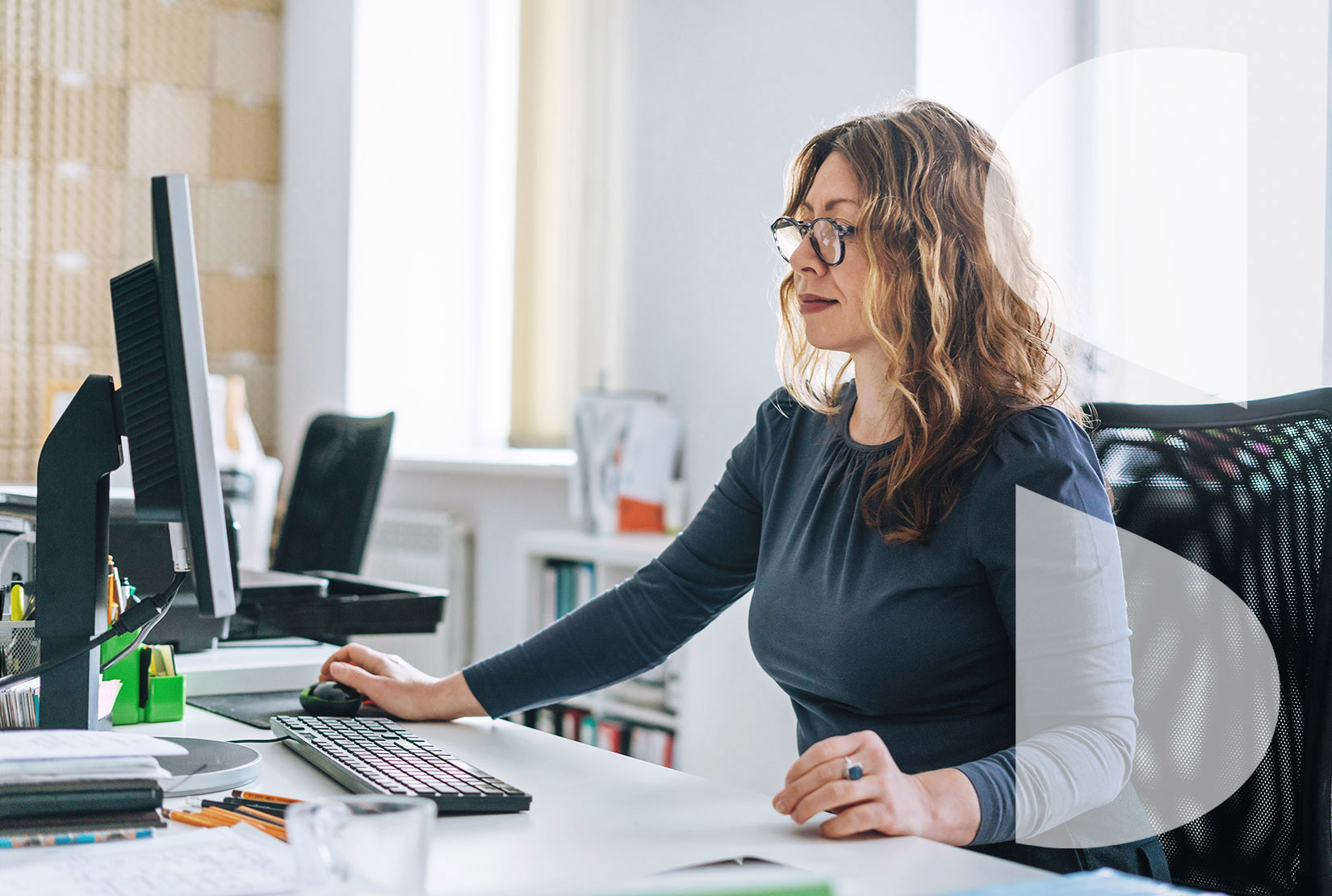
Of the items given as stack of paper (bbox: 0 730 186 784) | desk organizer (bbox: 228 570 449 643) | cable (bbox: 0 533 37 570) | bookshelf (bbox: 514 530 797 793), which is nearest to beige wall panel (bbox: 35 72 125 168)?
bookshelf (bbox: 514 530 797 793)

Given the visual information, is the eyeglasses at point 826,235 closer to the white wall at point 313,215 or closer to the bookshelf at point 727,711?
the bookshelf at point 727,711

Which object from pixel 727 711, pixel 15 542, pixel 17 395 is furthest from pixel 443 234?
pixel 15 542

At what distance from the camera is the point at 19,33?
4.21 metres

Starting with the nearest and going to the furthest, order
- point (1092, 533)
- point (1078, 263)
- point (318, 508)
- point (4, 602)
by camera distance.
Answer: point (1092, 533)
point (4, 602)
point (1078, 263)
point (318, 508)

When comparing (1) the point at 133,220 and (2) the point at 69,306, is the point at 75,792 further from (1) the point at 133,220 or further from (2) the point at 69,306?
(1) the point at 133,220

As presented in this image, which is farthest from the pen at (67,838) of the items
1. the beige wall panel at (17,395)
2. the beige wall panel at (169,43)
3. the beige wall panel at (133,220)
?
the beige wall panel at (169,43)

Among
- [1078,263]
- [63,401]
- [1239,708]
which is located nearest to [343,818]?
[1239,708]

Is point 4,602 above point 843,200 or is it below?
below

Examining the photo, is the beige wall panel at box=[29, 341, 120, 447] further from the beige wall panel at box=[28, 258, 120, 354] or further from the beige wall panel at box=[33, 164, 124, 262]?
the beige wall panel at box=[33, 164, 124, 262]

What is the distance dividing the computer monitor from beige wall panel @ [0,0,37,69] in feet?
12.5

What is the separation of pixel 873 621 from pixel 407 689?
483 millimetres

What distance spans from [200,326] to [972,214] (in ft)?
2.65

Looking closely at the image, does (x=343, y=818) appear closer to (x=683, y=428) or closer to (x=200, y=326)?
(x=200, y=326)

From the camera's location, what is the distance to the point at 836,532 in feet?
4.27
